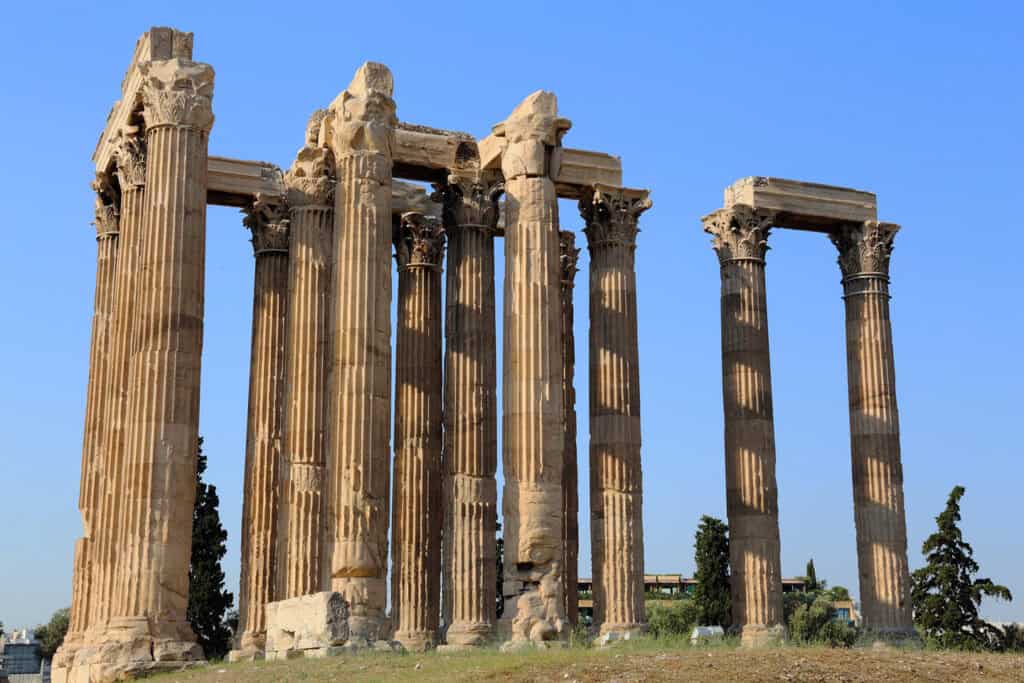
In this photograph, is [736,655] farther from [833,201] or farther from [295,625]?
[833,201]

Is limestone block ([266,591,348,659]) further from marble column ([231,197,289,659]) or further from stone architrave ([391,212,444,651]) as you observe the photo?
stone architrave ([391,212,444,651])

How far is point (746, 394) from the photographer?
140 feet

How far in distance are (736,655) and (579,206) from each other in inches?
730

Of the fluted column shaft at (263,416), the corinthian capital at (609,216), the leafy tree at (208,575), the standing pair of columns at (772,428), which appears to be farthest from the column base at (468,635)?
the leafy tree at (208,575)

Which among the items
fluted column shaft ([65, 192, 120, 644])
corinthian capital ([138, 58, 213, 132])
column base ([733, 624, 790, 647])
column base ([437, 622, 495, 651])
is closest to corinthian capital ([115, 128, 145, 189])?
corinthian capital ([138, 58, 213, 132])

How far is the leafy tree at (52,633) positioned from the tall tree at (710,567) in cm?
4412

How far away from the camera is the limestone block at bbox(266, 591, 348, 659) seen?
28594mm

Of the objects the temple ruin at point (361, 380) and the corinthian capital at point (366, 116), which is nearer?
the temple ruin at point (361, 380)

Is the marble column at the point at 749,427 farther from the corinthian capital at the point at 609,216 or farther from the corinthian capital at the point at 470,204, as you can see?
the corinthian capital at the point at 470,204

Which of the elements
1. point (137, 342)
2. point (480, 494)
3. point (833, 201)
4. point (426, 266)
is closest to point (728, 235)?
point (833, 201)

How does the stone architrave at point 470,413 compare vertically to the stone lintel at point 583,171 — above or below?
below

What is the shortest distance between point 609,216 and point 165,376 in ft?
49.5

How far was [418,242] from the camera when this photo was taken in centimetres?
4300

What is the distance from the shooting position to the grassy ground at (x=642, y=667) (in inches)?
952
